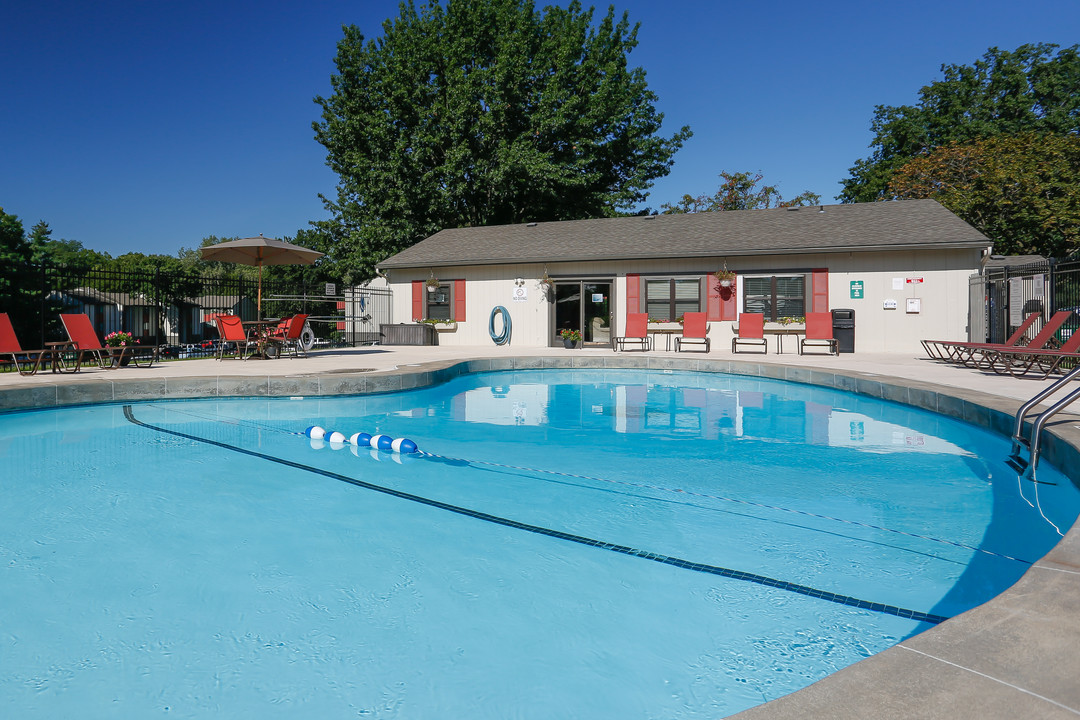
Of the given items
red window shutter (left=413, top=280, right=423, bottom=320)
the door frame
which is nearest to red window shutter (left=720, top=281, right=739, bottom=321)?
the door frame

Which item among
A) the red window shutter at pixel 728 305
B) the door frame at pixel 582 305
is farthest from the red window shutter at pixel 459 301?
the red window shutter at pixel 728 305

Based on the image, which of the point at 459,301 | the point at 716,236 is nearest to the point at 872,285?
the point at 716,236

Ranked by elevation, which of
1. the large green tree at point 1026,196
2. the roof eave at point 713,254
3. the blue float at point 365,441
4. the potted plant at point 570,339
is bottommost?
the blue float at point 365,441

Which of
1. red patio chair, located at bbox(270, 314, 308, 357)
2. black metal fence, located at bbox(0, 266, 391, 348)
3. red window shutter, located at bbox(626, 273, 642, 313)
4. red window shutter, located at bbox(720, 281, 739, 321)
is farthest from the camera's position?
red window shutter, located at bbox(626, 273, 642, 313)

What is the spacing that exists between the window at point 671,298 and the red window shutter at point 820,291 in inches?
101

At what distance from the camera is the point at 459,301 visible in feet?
56.1

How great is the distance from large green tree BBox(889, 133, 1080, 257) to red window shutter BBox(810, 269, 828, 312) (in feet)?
29.3

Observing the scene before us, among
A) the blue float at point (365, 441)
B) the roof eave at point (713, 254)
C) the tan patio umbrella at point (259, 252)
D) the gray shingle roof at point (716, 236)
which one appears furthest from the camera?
the gray shingle roof at point (716, 236)

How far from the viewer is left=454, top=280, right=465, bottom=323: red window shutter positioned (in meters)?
17.1

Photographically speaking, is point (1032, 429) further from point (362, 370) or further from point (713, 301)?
point (713, 301)

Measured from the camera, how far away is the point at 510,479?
462 cm

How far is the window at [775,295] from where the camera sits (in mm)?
14172

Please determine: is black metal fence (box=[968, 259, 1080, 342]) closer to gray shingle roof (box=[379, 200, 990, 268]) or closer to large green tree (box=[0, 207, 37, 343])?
gray shingle roof (box=[379, 200, 990, 268])

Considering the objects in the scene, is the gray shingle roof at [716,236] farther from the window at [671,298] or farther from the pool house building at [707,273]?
the window at [671,298]
